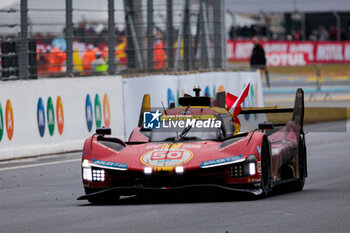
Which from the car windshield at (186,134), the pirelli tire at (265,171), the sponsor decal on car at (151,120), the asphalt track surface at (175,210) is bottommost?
the asphalt track surface at (175,210)

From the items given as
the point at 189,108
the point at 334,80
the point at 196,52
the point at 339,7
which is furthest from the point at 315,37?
the point at 189,108

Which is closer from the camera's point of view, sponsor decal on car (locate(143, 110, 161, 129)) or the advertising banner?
sponsor decal on car (locate(143, 110, 161, 129))

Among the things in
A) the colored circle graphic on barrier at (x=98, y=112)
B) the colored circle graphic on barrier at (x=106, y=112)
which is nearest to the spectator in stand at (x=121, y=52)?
the colored circle graphic on barrier at (x=106, y=112)

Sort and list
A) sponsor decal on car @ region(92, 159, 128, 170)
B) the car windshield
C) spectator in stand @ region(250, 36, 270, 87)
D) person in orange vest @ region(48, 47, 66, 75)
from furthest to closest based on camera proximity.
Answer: spectator in stand @ region(250, 36, 270, 87)
person in orange vest @ region(48, 47, 66, 75)
the car windshield
sponsor decal on car @ region(92, 159, 128, 170)

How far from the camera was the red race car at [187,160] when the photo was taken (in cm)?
Answer: 1020

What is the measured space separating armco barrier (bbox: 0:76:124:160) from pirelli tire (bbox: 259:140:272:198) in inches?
258

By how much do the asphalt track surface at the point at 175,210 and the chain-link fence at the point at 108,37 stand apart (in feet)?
13.8

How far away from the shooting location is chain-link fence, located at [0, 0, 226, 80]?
17.7 metres

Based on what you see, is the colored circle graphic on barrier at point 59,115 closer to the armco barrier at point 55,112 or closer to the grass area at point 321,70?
the armco barrier at point 55,112

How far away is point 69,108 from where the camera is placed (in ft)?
58.8

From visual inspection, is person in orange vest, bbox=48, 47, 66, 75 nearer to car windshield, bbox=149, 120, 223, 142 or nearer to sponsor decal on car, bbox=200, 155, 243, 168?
car windshield, bbox=149, 120, 223, 142

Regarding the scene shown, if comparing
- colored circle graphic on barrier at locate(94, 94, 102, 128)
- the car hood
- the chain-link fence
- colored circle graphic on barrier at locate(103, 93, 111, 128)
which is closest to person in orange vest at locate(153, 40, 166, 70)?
the chain-link fence

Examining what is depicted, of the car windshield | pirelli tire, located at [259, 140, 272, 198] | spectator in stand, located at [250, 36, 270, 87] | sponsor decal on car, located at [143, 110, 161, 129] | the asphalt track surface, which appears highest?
spectator in stand, located at [250, 36, 270, 87]

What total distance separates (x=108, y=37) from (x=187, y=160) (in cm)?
1008
